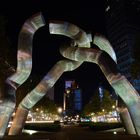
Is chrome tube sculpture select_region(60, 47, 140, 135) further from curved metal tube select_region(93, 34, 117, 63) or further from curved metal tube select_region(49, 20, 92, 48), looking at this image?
curved metal tube select_region(93, 34, 117, 63)

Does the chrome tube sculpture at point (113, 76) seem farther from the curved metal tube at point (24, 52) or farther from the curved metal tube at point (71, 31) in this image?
the curved metal tube at point (24, 52)

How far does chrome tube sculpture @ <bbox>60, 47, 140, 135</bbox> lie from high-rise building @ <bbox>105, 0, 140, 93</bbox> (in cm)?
11766

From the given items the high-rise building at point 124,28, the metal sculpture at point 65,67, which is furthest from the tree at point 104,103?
the metal sculpture at point 65,67

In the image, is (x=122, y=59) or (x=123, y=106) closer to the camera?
(x=123, y=106)

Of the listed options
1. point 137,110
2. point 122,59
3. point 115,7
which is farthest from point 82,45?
point 115,7

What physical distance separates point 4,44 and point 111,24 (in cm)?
13478

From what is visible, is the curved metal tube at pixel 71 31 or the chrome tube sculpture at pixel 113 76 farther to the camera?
the curved metal tube at pixel 71 31

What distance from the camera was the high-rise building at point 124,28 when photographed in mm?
146500

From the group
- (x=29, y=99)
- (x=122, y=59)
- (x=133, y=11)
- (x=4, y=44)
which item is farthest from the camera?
(x=133, y=11)

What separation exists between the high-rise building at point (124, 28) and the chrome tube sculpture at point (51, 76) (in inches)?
4556

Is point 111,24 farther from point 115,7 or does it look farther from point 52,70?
point 52,70

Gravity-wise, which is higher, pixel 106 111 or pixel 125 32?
pixel 125 32

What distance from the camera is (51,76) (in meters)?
24.9

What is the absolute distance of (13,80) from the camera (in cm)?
2280
